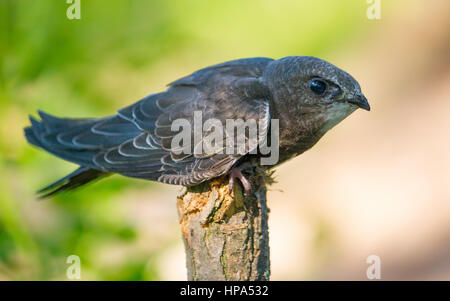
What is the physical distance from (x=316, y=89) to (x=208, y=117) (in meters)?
0.76

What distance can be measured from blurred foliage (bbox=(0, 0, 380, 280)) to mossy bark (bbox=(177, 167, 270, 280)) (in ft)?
2.28

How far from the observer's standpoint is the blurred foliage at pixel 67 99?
152 inches

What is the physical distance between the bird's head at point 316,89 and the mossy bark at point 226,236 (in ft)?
2.51

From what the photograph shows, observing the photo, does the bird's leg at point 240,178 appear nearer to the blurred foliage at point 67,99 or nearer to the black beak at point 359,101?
the black beak at point 359,101

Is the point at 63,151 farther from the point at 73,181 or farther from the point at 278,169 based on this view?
the point at 278,169

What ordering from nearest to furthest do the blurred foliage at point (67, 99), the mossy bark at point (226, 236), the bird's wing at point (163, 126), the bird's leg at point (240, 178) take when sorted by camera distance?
the mossy bark at point (226, 236) < the bird's leg at point (240, 178) < the bird's wing at point (163, 126) < the blurred foliage at point (67, 99)

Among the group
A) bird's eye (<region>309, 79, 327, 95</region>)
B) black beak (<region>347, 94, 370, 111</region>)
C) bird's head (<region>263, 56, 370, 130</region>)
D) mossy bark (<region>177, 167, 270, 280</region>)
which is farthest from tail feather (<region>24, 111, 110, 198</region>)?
black beak (<region>347, 94, 370, 111</region>)

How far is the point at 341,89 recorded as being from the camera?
357 centimetres

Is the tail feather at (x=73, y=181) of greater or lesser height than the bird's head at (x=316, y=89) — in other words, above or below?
below

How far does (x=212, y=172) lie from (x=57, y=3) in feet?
7.10

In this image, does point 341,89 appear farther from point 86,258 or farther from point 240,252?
point 86,258

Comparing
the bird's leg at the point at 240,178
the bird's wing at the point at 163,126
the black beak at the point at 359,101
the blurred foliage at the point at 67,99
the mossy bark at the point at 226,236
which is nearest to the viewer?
the mossy bark at the point at 226,236

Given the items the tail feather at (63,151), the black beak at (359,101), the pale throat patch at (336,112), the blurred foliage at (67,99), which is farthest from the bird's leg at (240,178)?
the tail feather at (63,151)

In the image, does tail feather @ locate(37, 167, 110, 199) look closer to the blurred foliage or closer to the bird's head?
the blurred foliage
